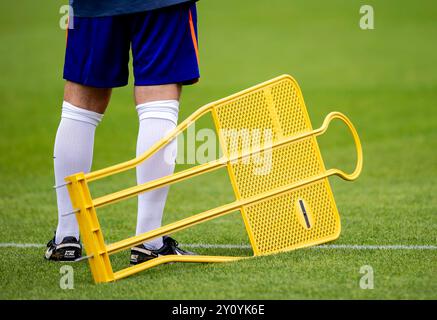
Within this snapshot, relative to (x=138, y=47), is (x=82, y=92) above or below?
below

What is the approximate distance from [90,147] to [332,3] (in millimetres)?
20058

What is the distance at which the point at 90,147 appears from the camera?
4.11m

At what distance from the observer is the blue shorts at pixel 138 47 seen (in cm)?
381

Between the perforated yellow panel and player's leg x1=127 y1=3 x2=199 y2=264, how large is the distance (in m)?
0.23

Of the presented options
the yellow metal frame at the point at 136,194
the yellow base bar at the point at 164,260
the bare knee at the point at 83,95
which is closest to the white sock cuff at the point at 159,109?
the yellow metal frame at the point at 136,194

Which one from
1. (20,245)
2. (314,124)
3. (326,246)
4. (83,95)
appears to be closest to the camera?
(83,95)

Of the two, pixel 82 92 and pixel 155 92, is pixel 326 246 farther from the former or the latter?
pixel 82 92

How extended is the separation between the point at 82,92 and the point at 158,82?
379 millimetres

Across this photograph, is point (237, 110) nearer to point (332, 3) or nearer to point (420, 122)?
point (420, 122)

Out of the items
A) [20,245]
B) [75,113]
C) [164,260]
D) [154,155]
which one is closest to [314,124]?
[20,245]

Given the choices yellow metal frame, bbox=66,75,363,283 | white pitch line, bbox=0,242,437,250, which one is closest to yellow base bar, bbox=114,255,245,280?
yellow metal frame, bbox=66,75,363,283

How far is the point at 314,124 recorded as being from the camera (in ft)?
32.5

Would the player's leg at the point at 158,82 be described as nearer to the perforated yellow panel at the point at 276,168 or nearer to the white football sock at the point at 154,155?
the white football sock at the point at 154,155
